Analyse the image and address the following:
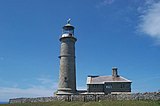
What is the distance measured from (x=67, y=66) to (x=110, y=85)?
895 cm

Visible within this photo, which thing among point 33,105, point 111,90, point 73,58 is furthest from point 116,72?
point 33,105

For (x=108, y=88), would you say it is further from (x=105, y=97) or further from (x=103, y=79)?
(x=105, y=97)

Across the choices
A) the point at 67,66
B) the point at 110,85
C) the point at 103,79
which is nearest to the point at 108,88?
the point at 110,85

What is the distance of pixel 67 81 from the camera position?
4512 centimetres

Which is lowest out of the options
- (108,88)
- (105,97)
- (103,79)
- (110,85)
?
(105,97)

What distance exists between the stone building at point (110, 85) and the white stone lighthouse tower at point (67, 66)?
3860mm

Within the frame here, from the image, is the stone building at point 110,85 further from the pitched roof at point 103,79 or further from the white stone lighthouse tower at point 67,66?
the white stone lighthouse tower at point 67,66

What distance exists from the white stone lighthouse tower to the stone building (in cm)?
386

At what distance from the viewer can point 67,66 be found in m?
45.3

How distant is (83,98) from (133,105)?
33.2ft

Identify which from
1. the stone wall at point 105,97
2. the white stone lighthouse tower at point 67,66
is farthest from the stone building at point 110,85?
the stone wall at point 105,97

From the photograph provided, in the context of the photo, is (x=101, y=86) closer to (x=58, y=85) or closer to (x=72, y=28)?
(x=58, y=85)

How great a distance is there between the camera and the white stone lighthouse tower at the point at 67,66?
148 feet

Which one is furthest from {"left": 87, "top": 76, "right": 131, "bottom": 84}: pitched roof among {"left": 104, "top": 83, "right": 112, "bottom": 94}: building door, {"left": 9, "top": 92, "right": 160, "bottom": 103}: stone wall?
{"left": 9, "top": 92, "right": 160, "bottom": 103}: stone wall
